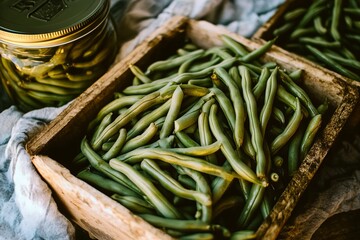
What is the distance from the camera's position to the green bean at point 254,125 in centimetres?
139

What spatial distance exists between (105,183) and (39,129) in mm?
430

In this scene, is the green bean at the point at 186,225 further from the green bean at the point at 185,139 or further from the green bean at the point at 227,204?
the green bean at the point at 185,139

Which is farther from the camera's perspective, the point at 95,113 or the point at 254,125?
the point at 95,113

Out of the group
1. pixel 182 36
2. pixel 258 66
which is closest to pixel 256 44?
pixel 258 66

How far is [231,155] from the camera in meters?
1.38

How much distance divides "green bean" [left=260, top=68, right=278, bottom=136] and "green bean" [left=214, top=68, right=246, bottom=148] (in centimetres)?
8

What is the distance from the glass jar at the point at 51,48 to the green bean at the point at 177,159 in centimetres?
53

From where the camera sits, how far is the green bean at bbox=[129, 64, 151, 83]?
1.80 metres

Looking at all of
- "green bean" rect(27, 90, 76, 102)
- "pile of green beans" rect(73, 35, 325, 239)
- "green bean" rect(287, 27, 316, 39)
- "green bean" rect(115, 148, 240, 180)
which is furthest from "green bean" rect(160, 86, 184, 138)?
"green bean" rect(287, 27, 316, 39)

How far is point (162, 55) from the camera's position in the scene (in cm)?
207

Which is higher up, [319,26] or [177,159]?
[177,159]

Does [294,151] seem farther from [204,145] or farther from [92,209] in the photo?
[92,209]

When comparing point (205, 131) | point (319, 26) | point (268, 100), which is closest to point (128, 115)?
point (205, 131)

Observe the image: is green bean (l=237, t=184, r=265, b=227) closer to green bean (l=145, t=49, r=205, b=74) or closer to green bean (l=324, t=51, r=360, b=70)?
green bean (l=145, t=49, r=205, b=74)
